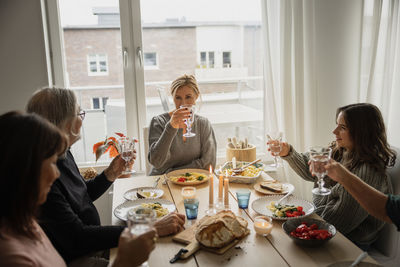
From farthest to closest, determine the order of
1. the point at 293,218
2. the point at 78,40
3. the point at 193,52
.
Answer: the point at 193,52, the point at 78,40, the point at 293,218

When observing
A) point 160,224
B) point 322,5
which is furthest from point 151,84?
point 160,224

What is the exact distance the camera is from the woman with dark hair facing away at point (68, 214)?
1.57 m

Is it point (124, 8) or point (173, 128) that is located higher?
point (124, 8)

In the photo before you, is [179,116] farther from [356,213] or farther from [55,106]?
[356,213]

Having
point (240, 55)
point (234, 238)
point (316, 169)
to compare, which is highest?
point (240, 55)

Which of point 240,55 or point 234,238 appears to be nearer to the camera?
point 234,238

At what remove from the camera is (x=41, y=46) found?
9.89ft

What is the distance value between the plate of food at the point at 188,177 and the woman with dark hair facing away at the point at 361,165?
0.73 meters

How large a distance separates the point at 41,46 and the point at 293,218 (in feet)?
7.60

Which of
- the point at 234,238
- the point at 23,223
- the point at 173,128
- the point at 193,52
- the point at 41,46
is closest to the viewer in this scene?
the point at 23,223

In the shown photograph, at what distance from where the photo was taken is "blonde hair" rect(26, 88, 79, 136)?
5.41ft

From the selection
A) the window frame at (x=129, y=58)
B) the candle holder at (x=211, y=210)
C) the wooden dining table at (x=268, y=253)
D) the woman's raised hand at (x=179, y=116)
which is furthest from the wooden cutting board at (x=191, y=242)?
the window frame at (x=129, y=58)

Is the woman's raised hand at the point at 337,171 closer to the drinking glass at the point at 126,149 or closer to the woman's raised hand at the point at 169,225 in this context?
the woman's raised hand at the point at 169,225

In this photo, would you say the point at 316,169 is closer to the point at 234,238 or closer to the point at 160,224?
the point at 234,238
